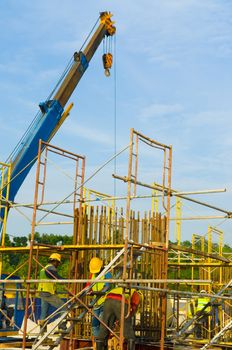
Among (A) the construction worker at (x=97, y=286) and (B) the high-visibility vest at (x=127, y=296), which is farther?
(A) the construction worker at (x=97, y=286)

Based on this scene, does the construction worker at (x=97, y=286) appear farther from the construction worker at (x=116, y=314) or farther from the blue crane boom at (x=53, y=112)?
the blue crane boom at (x=53, y=112)

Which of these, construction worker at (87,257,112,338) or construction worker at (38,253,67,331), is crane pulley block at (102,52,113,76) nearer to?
construction worker at (38,253,67,331)

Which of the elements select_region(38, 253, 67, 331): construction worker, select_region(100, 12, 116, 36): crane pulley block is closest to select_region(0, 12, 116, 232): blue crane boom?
select_region(100, 12, 116, 36): crane pulley block

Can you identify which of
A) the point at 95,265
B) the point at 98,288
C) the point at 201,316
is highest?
the point at 95,265

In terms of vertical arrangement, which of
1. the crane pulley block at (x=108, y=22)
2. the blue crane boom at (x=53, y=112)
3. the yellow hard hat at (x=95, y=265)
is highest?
the crane pulley block at (x=108, y=22)

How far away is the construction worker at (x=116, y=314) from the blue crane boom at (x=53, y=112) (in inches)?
347

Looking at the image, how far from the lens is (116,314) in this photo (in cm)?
1131

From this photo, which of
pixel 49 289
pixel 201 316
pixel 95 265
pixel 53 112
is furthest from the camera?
pixel 53 112

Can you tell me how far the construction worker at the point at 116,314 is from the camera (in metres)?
11.2

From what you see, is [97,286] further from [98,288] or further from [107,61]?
[107,61]

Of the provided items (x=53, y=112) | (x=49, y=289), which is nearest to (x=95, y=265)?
(x=49, y=289)

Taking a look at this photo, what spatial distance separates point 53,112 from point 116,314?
11.7 m

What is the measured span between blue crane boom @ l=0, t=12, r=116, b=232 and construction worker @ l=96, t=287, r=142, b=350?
8810mm

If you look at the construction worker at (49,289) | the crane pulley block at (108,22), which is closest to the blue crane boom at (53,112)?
the crane pulley block at (108,22)
